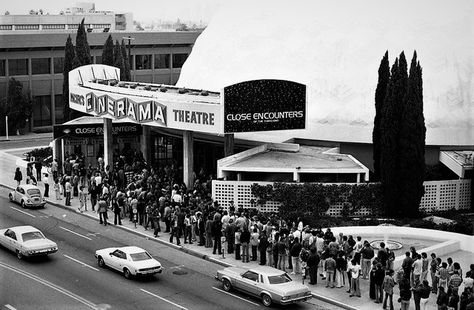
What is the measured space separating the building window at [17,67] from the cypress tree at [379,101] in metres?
41.3

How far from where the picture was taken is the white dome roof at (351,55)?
39.3 metres

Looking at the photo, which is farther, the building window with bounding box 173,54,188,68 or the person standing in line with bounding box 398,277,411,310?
the building window with bounding box 173,54,188,68

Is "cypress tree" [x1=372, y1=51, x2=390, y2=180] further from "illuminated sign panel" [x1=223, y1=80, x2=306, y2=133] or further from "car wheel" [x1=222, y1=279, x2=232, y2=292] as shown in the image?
"car wheel" [x1=222, y1=279, x2=232, y2=292]

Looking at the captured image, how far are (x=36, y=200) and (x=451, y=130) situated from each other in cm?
2004

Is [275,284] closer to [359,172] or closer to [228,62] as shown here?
[359,172]

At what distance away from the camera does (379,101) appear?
1451 inches

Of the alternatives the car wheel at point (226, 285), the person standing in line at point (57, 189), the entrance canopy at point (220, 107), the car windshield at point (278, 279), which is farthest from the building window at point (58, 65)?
the car windshield at point (278, 279)

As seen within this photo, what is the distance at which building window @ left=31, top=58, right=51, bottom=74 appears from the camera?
230ft

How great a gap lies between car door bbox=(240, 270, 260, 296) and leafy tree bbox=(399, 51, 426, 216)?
1142 cm

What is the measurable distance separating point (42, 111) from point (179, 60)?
64.3 feet

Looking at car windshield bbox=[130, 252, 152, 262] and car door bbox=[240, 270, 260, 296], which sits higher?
car windshield bbox=[130, 252, 152, 262]

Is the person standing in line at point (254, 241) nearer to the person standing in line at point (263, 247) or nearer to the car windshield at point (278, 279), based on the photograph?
the person standing in line at point (263, 247)

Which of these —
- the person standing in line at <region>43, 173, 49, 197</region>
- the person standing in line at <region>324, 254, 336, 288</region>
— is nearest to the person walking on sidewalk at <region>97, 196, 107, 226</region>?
the person standing in line at <region>43, 173, 49, 197</region>

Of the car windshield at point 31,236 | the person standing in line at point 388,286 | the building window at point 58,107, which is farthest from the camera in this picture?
the building window at point 58,107
